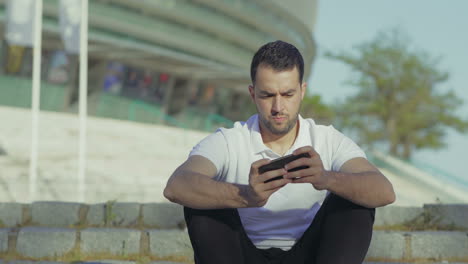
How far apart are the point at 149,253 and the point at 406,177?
14685mm

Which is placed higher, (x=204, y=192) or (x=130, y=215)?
(x=204, y=192)

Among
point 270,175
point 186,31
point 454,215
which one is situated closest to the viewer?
point 270,175

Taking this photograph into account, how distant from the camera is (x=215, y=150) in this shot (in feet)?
10.1

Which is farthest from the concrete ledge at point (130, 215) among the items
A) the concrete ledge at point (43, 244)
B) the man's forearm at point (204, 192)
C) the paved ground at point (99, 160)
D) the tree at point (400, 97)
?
the tree at point (400, 97)

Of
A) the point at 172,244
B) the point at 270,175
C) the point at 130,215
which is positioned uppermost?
the point at 270,175

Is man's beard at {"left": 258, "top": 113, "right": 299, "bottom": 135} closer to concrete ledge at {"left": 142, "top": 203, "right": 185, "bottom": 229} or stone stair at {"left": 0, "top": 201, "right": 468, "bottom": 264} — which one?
stone stair at {"left": 0, "top": 201, "right": 468, "bottom": 264}

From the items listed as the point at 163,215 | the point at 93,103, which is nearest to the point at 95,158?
the point at 163,215

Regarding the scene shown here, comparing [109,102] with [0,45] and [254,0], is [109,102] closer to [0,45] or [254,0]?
[0,45]

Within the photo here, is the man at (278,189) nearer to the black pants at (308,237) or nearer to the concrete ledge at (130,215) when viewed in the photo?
the black pants at (308,237)

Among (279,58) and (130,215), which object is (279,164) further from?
(130,215)

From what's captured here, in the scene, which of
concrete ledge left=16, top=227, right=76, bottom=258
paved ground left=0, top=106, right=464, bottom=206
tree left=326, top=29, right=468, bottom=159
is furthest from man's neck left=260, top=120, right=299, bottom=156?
tree left=326, top=29, right=468, bottom=159

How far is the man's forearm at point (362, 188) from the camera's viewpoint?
290cm

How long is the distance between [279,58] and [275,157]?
51cm

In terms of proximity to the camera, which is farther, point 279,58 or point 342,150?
point 342,150
